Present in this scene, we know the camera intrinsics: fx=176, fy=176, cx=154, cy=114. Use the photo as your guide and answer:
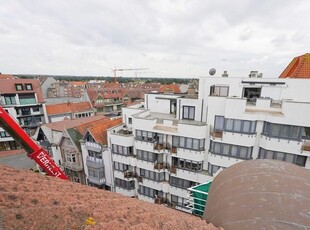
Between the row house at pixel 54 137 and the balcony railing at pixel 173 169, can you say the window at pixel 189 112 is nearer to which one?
the balcony railing at pixel 173 169

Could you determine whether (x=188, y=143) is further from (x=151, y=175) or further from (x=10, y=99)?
(x=10, y=99)

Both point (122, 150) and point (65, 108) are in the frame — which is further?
point (65, 108)

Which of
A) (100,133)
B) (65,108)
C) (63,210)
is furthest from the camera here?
(65,108)

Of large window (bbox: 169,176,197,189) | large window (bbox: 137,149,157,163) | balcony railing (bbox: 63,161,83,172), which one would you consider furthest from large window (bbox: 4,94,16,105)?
large window (bbox: 169,176,197,189)

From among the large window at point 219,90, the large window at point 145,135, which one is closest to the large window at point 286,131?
the large window at point 219,90

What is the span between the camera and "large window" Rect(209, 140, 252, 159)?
17312mm

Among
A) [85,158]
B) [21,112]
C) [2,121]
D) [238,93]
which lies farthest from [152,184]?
[21,112]

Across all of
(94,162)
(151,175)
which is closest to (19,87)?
(94,162)

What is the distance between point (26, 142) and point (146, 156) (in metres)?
13.7

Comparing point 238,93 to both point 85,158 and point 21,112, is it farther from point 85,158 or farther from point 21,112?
point 21,112

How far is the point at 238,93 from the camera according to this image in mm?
22188

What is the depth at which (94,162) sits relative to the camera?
25516 millimetres

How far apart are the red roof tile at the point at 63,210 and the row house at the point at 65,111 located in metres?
51.2

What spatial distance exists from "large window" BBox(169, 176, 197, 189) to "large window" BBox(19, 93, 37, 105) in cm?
4346
